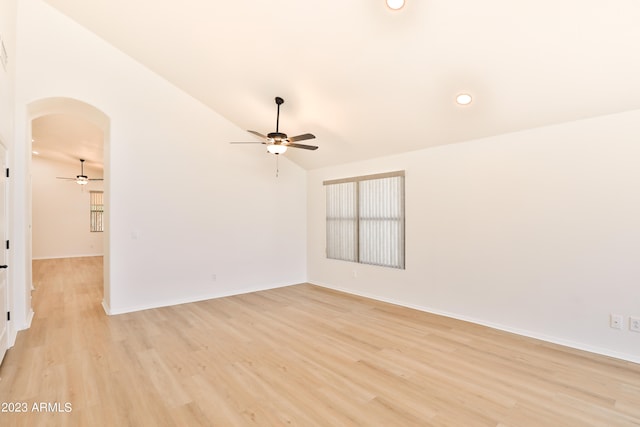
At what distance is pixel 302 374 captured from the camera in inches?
111

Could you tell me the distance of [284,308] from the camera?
4875 millimetres

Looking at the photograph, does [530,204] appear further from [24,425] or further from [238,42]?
[24,425]

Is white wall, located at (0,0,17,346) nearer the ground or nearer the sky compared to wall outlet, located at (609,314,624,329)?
nearer the sky

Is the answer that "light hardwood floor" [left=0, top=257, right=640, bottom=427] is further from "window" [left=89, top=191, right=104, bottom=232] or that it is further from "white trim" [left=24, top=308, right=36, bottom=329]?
"window" [left=89, top=191, right=104, bottom=232]

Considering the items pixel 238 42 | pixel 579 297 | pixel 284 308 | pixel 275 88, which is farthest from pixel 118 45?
pixel 579 297

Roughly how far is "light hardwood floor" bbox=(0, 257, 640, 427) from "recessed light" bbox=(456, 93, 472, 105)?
9.00 feet

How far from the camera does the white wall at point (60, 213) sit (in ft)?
32.9

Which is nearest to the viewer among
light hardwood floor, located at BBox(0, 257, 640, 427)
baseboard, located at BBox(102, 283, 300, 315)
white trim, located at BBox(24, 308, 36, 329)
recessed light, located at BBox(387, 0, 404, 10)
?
light hardwood floor, located at BBox(0, 257, 640, 427)

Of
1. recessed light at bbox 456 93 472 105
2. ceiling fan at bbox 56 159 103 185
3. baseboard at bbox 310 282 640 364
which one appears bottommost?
baseboard at bbox 310 282 640 364

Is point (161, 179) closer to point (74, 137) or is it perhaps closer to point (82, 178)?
point (74, 137)

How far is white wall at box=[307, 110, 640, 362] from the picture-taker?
3.14 metres

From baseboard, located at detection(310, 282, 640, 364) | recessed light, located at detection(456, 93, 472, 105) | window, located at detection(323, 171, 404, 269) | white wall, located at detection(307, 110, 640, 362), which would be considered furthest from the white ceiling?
baseboard, located at detection(310, 282, 640, 364)

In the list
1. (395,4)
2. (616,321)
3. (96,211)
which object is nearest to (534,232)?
(616,321)

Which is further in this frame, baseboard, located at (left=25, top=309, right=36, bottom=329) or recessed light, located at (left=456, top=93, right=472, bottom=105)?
baseboard, located at (left=25, top=309, right=36, bottom=329)
